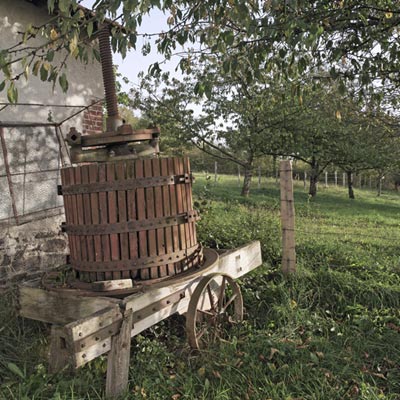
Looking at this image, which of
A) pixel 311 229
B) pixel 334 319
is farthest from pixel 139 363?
pixel 311 229

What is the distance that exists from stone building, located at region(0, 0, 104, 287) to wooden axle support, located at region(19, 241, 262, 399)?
1800 mm

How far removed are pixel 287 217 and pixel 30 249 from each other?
326 cm

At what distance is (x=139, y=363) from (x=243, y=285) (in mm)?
1808

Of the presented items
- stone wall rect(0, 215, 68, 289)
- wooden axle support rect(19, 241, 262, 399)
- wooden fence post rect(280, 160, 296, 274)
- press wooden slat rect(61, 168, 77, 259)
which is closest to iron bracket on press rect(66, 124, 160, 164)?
press wooden slat rect(61, 168, 77, 259)

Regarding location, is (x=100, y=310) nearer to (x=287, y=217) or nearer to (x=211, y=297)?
(x=211, y=297)

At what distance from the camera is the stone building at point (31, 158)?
4812mm

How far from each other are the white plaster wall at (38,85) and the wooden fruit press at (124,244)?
2.09 meters

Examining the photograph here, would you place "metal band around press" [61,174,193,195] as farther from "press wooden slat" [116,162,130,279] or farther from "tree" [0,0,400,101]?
"tree" [0,0,400,101]

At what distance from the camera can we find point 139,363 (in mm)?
3240

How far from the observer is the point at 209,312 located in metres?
3.65

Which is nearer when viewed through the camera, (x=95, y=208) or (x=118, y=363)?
(x=118, y=363)

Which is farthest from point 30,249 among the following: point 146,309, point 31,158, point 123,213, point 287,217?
point 287,217

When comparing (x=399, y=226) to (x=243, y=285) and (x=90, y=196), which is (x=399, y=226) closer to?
(x=243, y=285)

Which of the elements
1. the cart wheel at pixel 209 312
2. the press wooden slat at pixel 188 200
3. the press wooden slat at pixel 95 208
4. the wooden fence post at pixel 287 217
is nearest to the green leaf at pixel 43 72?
the press wooden slat at pixel 95 208
